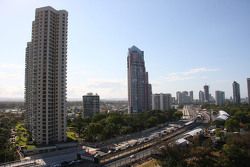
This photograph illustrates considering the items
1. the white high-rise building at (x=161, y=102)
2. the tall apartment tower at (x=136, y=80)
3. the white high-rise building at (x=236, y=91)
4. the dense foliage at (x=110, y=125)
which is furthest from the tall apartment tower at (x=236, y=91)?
the dense foliage at (x=110, y=125)

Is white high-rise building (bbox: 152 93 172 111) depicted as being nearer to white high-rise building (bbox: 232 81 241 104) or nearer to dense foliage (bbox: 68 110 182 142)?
dense foliage (bbox: 68 110 182 142)

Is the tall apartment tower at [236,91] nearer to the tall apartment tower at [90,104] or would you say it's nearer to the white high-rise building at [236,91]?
the white high-rise building at [236,91]

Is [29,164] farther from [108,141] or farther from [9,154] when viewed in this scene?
[108,141]

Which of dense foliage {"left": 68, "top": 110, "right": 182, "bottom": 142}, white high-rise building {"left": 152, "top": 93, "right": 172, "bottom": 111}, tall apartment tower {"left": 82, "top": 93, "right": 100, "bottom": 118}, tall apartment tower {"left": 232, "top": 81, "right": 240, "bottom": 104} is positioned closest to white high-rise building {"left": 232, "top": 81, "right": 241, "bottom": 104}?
tall apartment tower {"left": 232, "top": 81, "right": 240, "bottom": 104}

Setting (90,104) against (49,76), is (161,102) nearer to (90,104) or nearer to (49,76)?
(90,104)

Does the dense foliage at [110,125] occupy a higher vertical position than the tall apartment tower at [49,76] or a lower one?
lower
